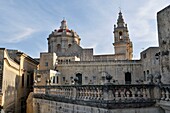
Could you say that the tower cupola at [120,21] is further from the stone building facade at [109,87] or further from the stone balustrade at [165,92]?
the stone balustrade at [165,92]

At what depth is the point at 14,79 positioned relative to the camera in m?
21.4

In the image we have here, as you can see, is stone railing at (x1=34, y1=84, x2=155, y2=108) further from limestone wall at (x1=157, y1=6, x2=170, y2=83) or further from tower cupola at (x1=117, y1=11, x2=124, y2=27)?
tower cupola at (x1=117, y1=11, x2=124, y2=27)

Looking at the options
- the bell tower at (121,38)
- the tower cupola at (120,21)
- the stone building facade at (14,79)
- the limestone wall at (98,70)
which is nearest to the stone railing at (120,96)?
the stone building facade at (14,79)

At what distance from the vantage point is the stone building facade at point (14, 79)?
17.4 metres

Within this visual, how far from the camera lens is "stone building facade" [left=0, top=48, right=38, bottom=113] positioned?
17.4 metres

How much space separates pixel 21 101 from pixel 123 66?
1630cm

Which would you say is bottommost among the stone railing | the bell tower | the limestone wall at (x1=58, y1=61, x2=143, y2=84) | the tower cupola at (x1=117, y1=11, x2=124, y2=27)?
the stone railing

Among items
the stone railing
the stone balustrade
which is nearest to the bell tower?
the stone railing

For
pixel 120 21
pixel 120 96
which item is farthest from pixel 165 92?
pixel 120 21

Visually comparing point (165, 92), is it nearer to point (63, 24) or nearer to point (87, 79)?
point (87, 79)

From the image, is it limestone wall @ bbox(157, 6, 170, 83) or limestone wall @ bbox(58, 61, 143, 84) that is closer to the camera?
limestone wall @ bbox(157, 6, 170, 83)

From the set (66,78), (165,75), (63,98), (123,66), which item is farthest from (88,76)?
(165,75)

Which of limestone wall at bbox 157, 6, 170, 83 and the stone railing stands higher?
limestone wall at bbox 157, 6, 170, 83

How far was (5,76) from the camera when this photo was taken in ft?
59.2
